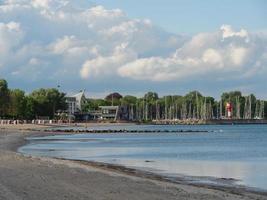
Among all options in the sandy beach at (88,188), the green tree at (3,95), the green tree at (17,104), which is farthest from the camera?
the green tree at (17,104)

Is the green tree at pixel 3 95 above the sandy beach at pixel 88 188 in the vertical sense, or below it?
above

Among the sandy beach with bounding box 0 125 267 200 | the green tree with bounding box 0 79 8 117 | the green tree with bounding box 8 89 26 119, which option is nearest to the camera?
the sandy beach with bounding box 0 125 267 200

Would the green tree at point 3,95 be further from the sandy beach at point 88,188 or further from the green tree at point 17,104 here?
the sandy beach at point 88,188

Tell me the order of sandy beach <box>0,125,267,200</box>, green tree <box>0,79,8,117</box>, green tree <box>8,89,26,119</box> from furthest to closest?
green tree <box>8,89,26,119</box>, green tree <box>0,79,8,117</box>, sandy beach <box>0,125,267,200</box>

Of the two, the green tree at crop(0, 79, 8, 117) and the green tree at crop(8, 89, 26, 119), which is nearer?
the green tree at crop(0, 79, 8, 117)

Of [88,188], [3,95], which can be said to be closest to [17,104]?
[3,95]

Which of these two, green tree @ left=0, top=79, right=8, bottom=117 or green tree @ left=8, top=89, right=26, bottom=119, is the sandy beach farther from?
green tree @ left=8, top=89, right=26, bottom=119

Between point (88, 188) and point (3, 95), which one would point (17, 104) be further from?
point (88, 188)

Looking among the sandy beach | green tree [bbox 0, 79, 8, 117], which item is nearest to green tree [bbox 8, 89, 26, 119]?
green tree [bbox 0, 79, 8, 117]

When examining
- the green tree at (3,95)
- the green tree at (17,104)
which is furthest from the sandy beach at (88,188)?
the green tree at (17,104)

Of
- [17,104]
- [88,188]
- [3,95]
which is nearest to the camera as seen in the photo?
[88,188]

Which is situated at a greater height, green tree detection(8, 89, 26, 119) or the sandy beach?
green tree detection(8, 89, 26, 119)

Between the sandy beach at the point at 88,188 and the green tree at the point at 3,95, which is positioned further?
the green tree at the point at 3,95

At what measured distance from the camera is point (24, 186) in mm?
23094
